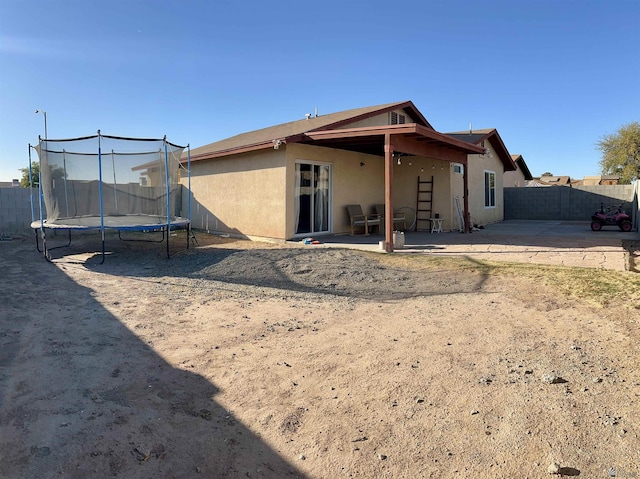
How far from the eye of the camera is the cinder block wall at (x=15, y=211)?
1302 centimetres

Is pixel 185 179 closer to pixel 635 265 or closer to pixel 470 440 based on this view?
pixel 635 265

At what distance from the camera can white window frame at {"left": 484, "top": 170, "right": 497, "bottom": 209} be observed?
1764 cm

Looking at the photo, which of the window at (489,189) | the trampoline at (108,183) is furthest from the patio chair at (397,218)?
the trampoline at (108,183)

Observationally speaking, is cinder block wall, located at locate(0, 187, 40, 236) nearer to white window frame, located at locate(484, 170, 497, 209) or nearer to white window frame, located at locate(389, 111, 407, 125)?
white window frame, located at locate(389, 111, 407, 125)

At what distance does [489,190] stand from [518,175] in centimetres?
1472

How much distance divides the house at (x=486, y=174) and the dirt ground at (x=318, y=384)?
36.2ft

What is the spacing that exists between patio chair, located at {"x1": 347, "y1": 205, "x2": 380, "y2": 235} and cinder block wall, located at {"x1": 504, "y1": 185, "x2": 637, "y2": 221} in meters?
11.5

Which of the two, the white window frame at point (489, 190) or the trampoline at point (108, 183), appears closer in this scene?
the trampoline at point (108, 183)

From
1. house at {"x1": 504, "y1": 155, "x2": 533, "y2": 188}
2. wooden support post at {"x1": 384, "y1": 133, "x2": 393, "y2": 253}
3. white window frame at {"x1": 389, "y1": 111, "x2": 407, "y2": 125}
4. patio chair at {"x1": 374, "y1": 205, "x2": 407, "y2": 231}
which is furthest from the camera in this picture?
house at {"x1": 504, "y1": 155, "x2": 533, "y2": 188}

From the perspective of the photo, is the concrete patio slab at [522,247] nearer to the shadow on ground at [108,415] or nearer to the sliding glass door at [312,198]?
the sliding glass door at [312,198]

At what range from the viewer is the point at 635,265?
7.52 m

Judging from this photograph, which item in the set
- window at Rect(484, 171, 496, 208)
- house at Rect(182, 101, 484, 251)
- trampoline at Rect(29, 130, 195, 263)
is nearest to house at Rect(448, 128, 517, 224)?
window at Rect(484, 171, 496, 208)

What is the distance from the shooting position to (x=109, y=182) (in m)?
9.45

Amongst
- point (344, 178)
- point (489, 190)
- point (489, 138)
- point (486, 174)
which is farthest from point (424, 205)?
point (489, 138)
